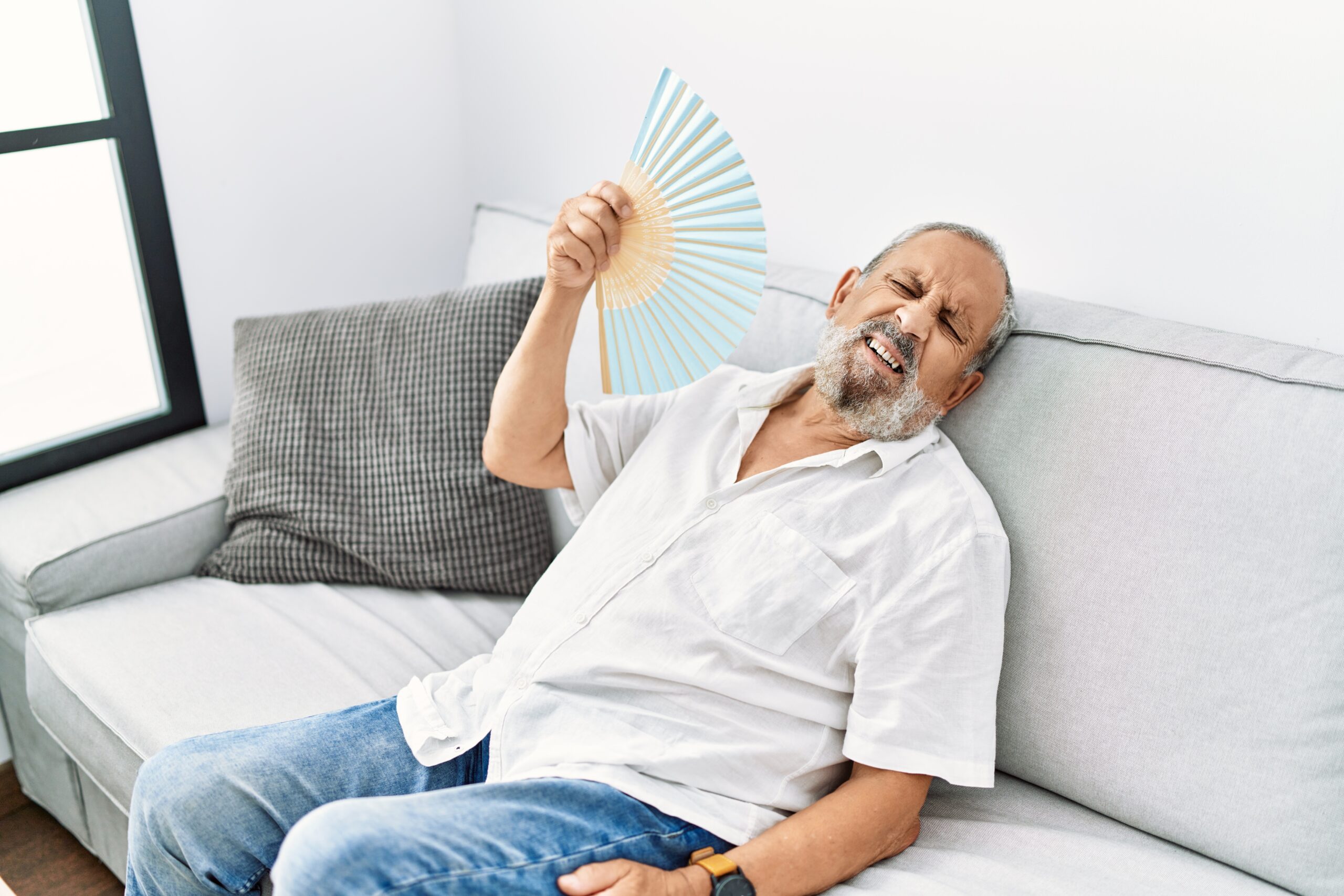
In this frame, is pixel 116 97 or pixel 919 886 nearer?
pixel 919 886

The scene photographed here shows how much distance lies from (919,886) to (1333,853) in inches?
19.0

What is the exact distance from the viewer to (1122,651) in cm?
126

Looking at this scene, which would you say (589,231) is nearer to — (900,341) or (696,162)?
(696,162)

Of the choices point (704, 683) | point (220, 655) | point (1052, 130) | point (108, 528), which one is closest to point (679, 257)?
point (704, 683)

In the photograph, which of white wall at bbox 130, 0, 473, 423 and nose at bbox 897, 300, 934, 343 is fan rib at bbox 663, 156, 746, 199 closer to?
nose at bbox 897, 300, 934, 343

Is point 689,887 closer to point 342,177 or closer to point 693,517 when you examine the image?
point 693,517

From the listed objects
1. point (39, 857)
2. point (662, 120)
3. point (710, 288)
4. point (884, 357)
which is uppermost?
point (662, 120)

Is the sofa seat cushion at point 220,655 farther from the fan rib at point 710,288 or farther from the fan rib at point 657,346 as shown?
the fan rib at point 710,288

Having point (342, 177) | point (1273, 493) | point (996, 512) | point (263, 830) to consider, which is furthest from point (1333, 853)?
point (342, 177)

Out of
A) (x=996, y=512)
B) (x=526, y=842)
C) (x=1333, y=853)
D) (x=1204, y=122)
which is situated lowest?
(x=1333, y=853)

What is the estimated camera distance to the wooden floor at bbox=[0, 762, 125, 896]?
1.81 m

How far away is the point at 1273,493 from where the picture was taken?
1199 mm

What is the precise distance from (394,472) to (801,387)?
760mm

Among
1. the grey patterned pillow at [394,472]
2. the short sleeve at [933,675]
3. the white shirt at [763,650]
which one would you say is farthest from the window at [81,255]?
the short sleeve at [933,675]
